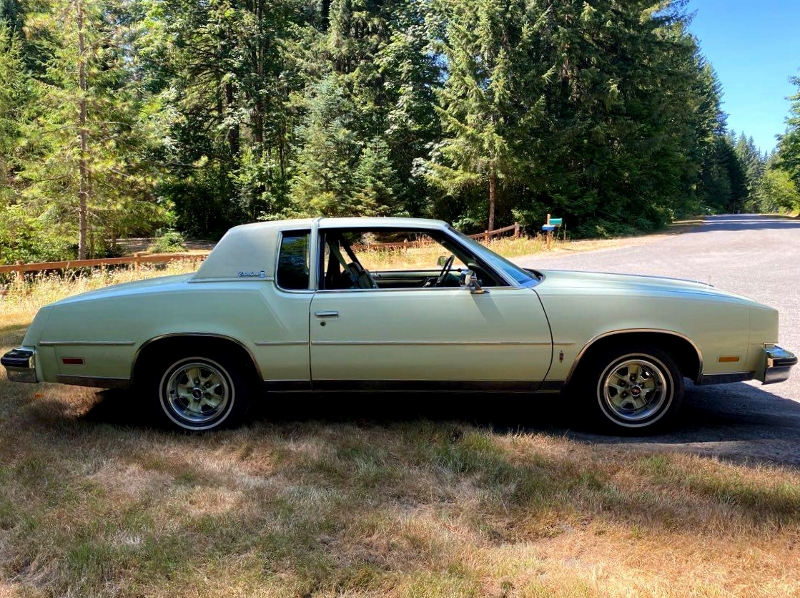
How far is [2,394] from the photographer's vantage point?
5.13 m

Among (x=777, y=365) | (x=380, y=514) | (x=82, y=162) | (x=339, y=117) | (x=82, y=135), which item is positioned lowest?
(x=380, y=514)

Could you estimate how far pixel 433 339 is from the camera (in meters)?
4.00

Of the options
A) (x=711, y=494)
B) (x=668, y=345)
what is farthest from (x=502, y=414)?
(x=711, y=494)

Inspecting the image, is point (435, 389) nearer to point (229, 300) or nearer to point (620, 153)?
point (229, 300)

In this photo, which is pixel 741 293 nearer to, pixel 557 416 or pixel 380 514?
pixel 557 416

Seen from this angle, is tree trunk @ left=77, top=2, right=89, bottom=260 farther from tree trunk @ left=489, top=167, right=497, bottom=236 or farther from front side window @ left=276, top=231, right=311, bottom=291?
front side window @ left=276, top=231, right=311, bottom=291

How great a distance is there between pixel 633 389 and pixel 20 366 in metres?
4.47

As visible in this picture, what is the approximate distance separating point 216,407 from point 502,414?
7.29 ft

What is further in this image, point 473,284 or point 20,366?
point 20,366

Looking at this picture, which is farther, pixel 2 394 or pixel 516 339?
pixel 2 394

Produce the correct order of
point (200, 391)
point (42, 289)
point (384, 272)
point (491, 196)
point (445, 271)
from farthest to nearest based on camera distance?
point (491, 196) < point (42, 289) < point (384, 272) < point (445, 271) < point (200, 391)

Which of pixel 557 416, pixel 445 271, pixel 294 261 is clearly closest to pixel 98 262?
pixel 294 261

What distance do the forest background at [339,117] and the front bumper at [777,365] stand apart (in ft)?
74.7

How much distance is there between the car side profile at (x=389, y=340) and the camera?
3988mm
